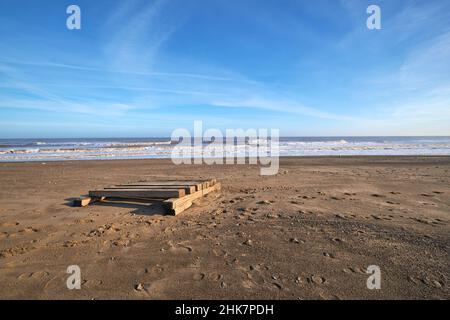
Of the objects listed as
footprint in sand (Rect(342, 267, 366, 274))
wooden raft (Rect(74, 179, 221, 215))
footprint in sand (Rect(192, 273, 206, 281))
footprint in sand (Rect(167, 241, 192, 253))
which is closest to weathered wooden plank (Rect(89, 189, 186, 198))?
wooden raft (Rect(74, 179, 221, 215))

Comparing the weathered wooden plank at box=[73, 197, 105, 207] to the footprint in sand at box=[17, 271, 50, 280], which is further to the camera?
the weathered wooden plank at box=[73, 197, 105, 207]

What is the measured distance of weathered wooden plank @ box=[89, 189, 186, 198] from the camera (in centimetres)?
639

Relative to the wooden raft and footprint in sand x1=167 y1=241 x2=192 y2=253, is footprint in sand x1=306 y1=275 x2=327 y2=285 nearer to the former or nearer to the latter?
footprint in sand x1=167 y1=241 x2=192 y2=253

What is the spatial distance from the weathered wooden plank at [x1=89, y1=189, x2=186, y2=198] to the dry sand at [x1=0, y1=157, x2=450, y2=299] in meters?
0.30

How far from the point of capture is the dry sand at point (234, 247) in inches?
115

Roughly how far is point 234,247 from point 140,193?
373 cm

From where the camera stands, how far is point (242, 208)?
6.20 m

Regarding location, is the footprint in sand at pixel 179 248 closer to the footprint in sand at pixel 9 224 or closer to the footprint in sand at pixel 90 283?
the footprint in sand at pixel 90 283

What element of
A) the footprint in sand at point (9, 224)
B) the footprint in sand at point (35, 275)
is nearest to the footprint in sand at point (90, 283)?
the footprint in sand at point (35, 275)

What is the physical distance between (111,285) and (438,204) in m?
7.58

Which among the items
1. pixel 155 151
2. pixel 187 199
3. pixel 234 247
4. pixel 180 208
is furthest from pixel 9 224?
pixel 155 151
